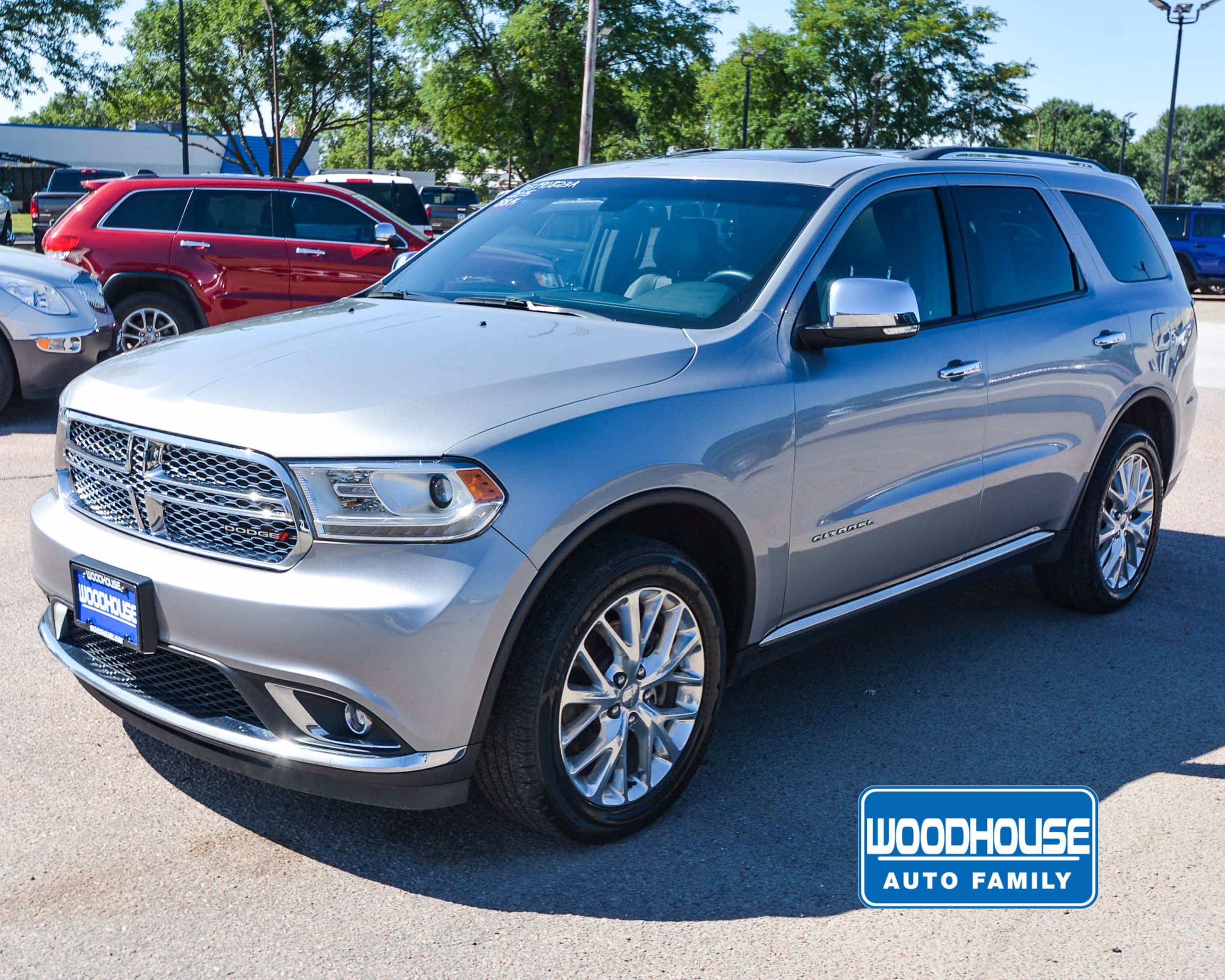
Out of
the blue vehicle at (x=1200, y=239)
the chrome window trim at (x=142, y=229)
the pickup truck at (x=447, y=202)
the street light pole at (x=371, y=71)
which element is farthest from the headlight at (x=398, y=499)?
the street light pole at (x=371, y=71)

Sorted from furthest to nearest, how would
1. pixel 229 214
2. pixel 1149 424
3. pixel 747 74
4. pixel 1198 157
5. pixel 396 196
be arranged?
pixel 1198 157 → pixel 747 74 → pixel 396 196 → pixel 229 214 → pixel 1149 424

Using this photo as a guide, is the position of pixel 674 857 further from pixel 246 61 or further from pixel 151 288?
pixel 246 61

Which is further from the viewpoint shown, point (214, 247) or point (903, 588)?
point (214, 247)

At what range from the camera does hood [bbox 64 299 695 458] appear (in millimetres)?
3051

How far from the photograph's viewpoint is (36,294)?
9.02 m

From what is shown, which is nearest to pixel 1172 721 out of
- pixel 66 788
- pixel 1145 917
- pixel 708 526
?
pixel 1145 917

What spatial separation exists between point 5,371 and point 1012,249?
701cm

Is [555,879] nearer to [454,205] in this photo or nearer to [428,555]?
[428,555]

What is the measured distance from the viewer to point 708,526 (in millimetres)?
3648

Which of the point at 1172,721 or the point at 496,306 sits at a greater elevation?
the point at 496,306

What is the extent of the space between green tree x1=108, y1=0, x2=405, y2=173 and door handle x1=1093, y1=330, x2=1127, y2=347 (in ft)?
164

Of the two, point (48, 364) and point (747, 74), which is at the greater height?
point (747, 74)

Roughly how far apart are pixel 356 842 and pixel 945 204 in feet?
9.68

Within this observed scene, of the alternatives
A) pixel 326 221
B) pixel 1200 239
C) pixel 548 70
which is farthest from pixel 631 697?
pixel 548 70
